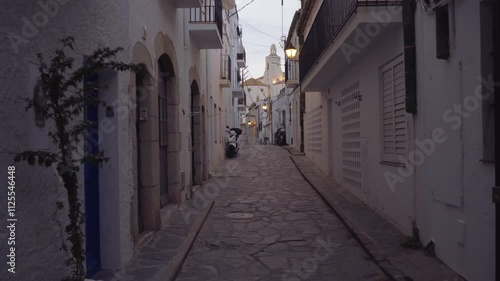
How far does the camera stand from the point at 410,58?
5891 millimetres

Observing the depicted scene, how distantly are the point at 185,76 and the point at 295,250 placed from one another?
4.85 meters

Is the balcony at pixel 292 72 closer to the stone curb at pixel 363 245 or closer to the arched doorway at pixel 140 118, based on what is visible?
the stone curb at pixel 363 245

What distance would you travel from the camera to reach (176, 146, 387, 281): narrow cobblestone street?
17.7 feet

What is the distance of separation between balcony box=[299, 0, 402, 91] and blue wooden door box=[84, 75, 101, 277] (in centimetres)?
410

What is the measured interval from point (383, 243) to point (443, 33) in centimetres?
287

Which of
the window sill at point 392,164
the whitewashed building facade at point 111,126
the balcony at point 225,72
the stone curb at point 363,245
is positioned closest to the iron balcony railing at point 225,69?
the balcony at point 225,72

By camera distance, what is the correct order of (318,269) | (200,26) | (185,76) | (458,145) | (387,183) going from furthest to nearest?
1. (200,26)
2. (185,76)
3. (387,183)
4. (318,269)
5. (458,145)

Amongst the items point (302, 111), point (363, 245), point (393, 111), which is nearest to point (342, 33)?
point (393, 111)

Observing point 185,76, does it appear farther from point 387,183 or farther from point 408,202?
point 408,202

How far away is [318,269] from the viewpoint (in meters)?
5.51

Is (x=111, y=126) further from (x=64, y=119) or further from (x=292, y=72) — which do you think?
(x=292, y=72)

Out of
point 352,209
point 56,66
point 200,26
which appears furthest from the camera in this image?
point 200,26

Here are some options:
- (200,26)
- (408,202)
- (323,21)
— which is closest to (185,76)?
(200,26)

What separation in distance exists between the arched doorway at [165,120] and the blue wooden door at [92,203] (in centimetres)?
300
